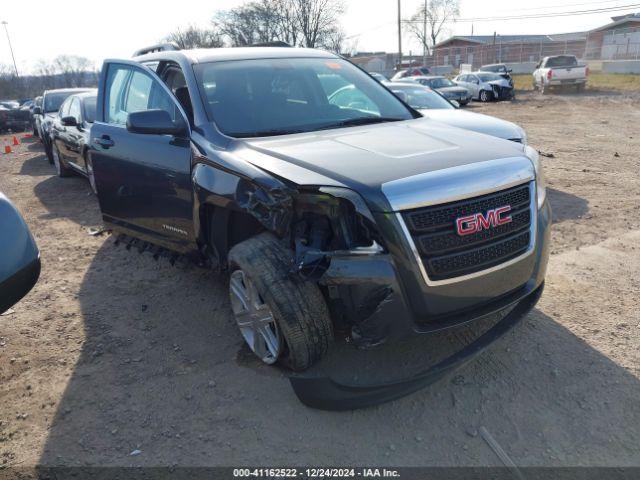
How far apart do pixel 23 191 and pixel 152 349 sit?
24.3 ft

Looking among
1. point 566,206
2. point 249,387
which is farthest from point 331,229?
point 566,206

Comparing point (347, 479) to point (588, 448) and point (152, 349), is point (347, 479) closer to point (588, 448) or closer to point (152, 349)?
point (588, 448)

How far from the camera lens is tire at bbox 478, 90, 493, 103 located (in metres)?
25.5

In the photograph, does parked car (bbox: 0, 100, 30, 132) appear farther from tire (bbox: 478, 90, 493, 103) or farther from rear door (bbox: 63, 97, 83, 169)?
tire (bbox: 478, 90, 493, 103)

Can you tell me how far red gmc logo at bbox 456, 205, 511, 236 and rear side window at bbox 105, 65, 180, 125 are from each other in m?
2.23

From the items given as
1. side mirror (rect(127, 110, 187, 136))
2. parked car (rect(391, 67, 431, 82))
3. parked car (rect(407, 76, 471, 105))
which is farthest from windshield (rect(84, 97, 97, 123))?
parked car (rect(391, 67, 431, 82))

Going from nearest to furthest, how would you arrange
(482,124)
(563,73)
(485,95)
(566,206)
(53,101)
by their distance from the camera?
(566,206), (482,124), (53,101), (485,95), (563,73)

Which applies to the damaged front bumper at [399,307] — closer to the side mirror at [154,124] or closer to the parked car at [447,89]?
the side mirror at [154,124]

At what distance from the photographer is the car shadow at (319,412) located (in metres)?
2.56

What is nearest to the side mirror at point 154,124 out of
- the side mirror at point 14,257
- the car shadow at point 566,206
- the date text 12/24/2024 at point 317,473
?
the side mirror at point 14,257

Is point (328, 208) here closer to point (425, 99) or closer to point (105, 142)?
point (105, 142)

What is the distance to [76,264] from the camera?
536cm

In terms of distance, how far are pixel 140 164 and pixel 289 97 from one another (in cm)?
130

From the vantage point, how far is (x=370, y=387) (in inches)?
104
